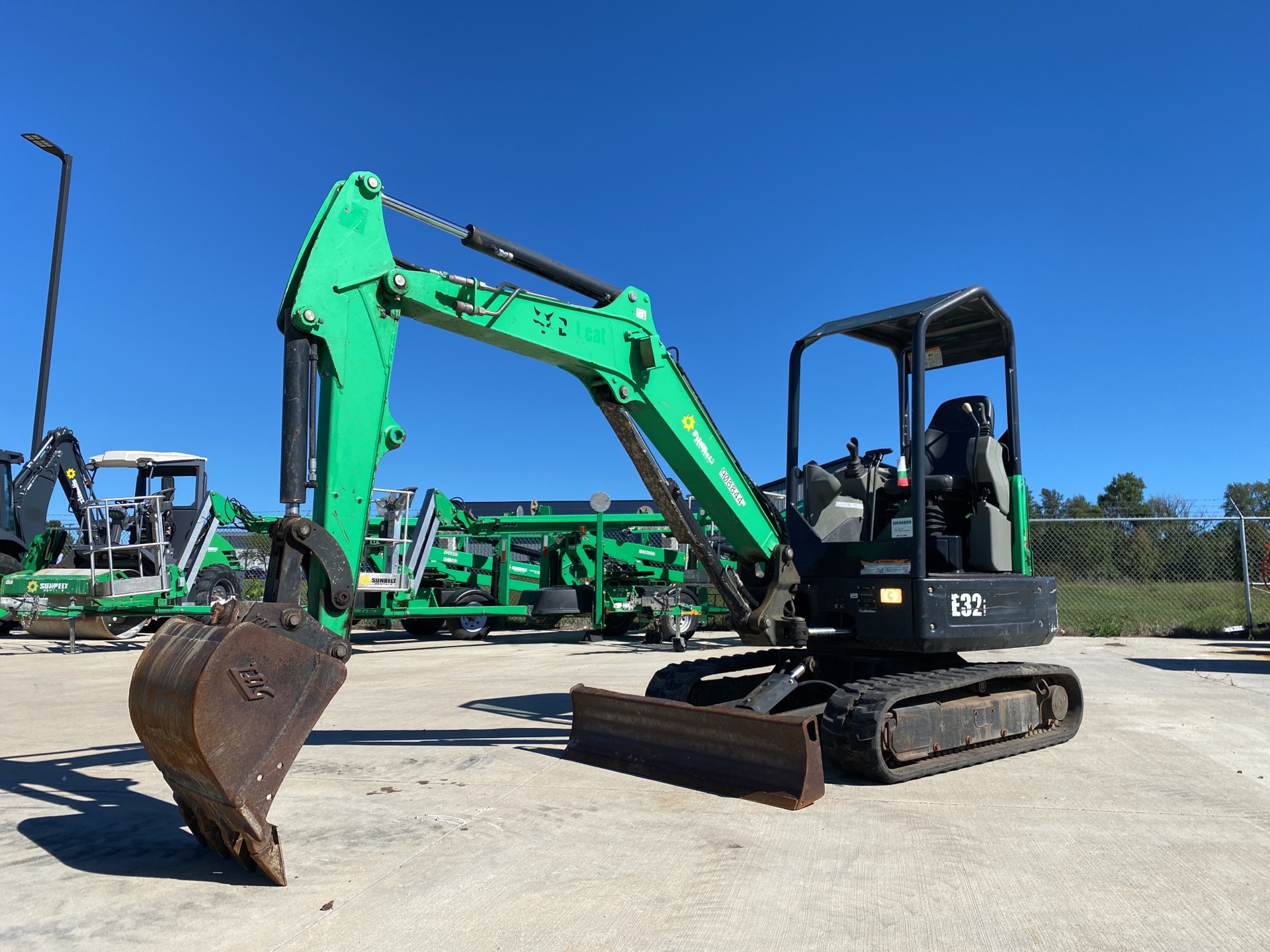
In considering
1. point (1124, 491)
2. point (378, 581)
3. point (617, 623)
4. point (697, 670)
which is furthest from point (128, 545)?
point (1124, 491)

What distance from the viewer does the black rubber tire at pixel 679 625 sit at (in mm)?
13828

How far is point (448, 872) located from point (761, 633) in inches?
109

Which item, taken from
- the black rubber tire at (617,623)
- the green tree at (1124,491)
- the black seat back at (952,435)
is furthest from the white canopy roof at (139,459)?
the green tree at (1124,491)

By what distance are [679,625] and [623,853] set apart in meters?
10.1

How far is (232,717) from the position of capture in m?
3.31

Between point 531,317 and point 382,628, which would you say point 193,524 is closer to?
point 382,628

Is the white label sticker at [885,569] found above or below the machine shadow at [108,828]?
above

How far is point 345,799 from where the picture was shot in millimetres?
4617

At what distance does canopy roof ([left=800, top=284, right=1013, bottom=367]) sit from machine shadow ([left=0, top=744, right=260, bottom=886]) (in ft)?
15.9

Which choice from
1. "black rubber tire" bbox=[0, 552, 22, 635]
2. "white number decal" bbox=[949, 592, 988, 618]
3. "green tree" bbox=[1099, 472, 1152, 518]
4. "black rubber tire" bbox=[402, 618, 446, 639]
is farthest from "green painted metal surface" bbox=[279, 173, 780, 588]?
"green tree" bbox=[1099, 472, 1152, 518]

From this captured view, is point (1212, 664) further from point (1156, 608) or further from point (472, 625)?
point (472, 625)

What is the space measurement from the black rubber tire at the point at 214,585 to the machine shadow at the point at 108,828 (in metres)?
8.87

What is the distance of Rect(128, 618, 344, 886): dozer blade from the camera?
3260 mm

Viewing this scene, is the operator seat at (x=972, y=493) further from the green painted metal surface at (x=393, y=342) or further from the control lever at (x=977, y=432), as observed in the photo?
the green painted metal surface at (x=393, y=342)
